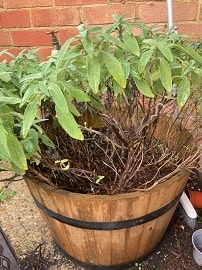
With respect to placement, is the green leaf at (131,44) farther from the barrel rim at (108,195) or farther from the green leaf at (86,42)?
the barrel rim at (108,195)

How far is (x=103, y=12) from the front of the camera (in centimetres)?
183

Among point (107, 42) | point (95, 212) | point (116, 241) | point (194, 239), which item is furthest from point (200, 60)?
point (194, 239)

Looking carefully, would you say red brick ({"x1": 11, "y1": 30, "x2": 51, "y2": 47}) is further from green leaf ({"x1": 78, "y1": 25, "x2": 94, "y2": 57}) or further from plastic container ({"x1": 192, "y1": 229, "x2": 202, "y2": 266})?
plastic container ({"x1": 192, "y1": 229, "x2": 202, "y2": 266})

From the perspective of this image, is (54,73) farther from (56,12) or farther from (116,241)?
(56,12)

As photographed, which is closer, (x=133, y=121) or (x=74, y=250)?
(x=133, y=121)

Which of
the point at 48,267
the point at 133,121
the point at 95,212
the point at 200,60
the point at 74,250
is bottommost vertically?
the point at 48,267

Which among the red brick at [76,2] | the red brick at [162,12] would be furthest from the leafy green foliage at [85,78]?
the red brick at [76,2]

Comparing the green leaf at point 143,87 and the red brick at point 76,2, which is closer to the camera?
the green leaf at point 143,87

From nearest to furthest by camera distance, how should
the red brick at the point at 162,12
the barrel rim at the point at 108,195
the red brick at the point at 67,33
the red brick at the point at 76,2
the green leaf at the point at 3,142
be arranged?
the green leaf at the point at 3,142
the barrel rim at the point at 108,195
the red brick at the point at 162,12
the red brick at the point at 76,2
the red brick at the point at 67,33

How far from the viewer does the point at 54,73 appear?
3.11ft

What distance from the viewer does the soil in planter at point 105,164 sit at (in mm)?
1270

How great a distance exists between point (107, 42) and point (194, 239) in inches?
38.3

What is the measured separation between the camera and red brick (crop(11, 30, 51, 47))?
201 centimetres

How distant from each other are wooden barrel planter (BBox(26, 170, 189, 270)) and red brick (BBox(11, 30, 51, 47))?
1.01 m
